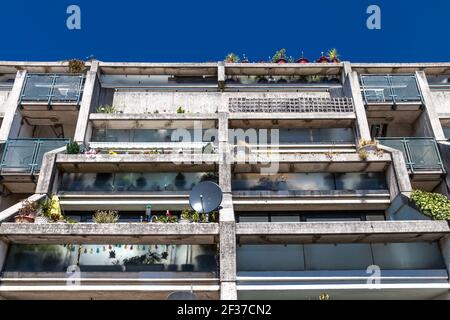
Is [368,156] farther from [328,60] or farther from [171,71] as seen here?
[171,71]

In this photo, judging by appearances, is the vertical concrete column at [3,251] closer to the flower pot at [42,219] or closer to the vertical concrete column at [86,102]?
the flower pot at [42,219]

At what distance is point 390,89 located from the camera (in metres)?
23.1

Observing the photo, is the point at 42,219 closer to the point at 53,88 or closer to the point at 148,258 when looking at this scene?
the point at 148,258

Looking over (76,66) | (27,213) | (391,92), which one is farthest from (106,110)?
(391,92)

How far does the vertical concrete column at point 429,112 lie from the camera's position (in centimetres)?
2133

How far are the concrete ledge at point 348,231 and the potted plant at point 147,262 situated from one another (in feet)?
9.61

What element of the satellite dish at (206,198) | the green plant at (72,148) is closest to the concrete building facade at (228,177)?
the green plant at (72,148)

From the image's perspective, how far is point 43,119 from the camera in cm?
2348

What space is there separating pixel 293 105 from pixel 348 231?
9546 mm

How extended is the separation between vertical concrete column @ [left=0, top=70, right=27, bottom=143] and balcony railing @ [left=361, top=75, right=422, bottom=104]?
60.9 feet

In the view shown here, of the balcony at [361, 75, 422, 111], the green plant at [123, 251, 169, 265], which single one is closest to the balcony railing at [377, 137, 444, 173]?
the balcony at [361, 75, 422, 111]

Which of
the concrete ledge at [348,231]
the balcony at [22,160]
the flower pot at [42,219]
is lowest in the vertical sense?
the concrete ledge at [348,231]

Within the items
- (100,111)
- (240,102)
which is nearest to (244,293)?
(240,102)

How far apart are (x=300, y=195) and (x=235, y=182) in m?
3.03
